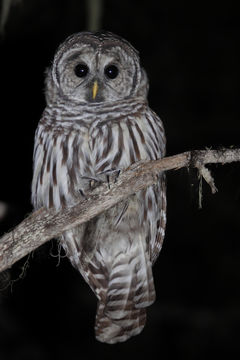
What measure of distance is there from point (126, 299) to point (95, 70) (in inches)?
51.8

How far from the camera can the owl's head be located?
3.48m

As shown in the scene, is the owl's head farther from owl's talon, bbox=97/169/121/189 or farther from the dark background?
the dark background

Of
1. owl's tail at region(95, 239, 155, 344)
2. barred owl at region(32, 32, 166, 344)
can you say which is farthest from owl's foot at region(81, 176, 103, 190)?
owl's tail at region(95, 239, 155, 344)

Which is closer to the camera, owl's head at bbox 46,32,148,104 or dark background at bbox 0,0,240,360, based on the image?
owl's head at bbox 46,32,148,104

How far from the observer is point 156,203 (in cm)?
360

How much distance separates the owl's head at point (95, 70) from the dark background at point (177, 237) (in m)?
2.55

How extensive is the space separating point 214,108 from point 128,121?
308 cm

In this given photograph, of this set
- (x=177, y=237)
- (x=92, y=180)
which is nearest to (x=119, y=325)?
(x=92, y=180)

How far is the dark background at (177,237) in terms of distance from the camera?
6.23 meters

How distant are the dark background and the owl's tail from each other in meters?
2.39

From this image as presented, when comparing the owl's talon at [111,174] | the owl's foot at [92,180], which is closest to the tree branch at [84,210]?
the owl's talon at [111,174]

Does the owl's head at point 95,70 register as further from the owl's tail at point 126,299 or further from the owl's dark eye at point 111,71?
the owl's tail at point 126,299

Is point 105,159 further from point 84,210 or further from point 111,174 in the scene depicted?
point 84,210

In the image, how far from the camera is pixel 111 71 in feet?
11.6
